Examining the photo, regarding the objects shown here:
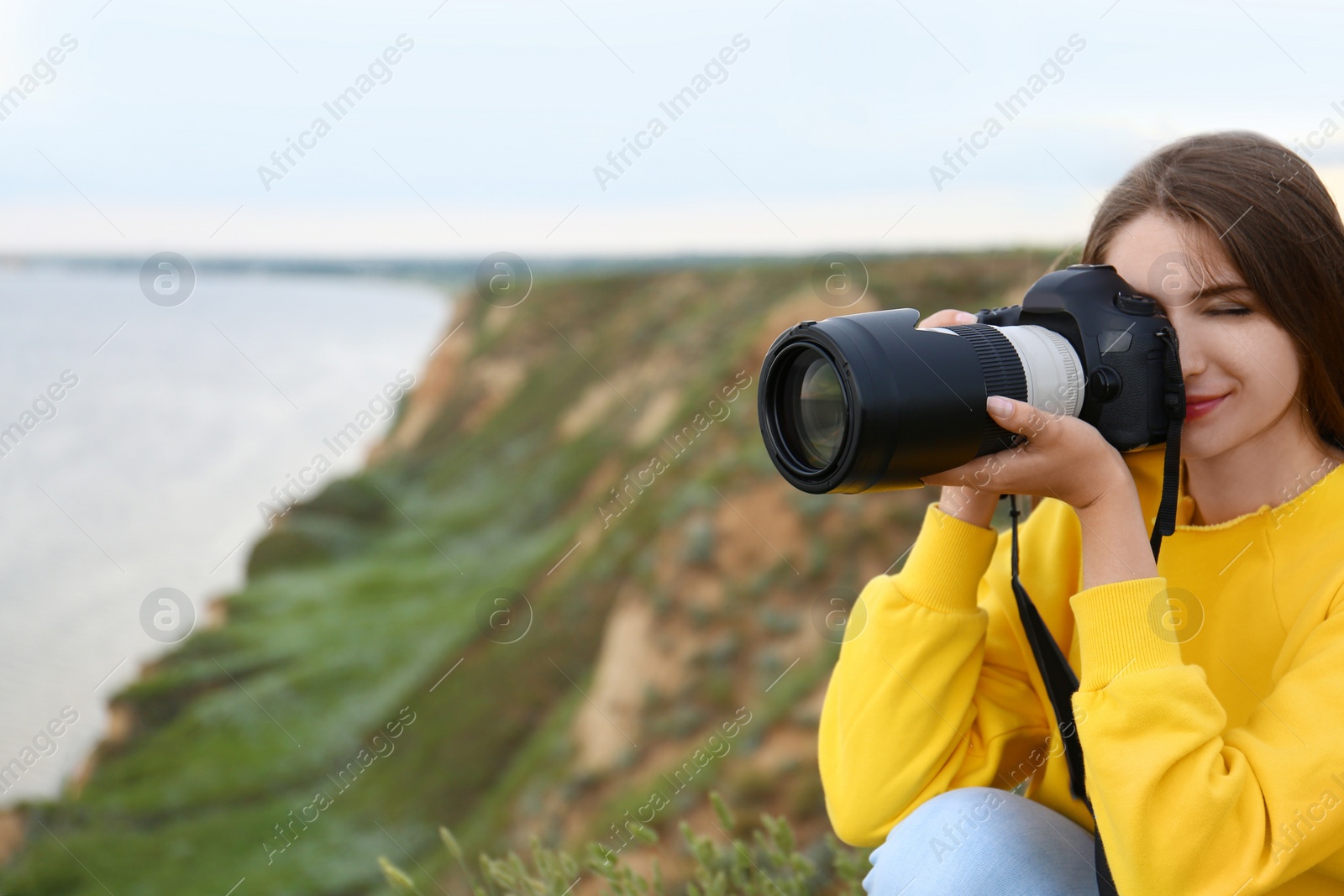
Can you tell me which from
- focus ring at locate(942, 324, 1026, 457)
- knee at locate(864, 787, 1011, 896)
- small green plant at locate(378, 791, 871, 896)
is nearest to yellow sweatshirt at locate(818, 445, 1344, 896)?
knee at locate(864, 787, 1011, 896)

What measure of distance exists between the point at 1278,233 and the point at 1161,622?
572 mm

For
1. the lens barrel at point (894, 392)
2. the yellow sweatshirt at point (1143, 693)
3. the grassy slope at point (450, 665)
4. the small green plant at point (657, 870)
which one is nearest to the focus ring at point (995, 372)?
the lens barrel at point (894, 392)

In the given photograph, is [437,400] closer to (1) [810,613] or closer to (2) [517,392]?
(2) [517,392]

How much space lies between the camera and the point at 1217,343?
4.47ft

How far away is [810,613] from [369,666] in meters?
9.18

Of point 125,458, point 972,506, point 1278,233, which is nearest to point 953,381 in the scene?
point 972,506

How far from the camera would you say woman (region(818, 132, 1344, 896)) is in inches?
44.6

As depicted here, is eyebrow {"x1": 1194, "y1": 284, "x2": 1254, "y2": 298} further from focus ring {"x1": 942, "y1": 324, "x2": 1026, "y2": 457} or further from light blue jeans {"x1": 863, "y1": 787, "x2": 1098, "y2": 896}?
light blue jeans {"x1": 863, "y1": 787, "x2": 1098, "y2": 896}

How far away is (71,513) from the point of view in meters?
20.2

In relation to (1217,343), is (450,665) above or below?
below

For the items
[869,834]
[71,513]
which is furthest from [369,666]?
[869,834]

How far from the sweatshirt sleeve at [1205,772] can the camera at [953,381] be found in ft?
1.00

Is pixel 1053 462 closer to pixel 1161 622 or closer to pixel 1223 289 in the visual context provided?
pixel 1161 622

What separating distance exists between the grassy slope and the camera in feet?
11.0
